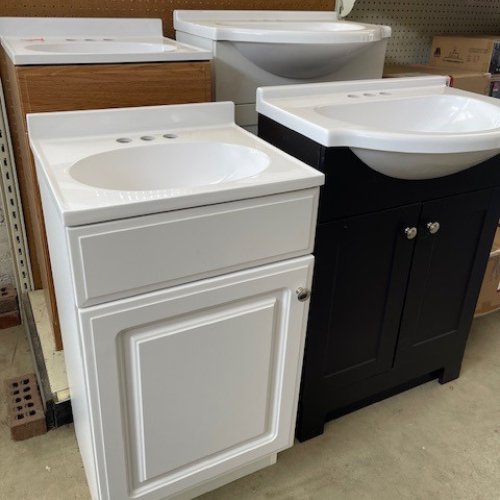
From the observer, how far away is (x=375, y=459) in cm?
136

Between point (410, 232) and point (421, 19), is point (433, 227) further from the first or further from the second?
point (421, 19)

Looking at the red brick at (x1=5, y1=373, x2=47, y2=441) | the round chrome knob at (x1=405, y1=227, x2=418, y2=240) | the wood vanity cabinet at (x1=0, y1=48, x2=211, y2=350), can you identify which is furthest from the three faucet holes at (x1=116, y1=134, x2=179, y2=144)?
the red brick at (x1=5, y1=373, x2=47, y2=441)

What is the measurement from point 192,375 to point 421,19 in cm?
199

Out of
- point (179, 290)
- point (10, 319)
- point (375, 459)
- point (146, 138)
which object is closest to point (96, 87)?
point (146, 138)

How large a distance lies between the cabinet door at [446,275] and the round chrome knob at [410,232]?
24 millimetres

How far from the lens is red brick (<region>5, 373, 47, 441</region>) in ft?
4.47

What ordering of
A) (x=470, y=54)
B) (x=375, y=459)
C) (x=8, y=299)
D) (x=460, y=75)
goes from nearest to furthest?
(x=375, y=459), (x=8, y=299), (x=460, y=75), (x=470, y=54)

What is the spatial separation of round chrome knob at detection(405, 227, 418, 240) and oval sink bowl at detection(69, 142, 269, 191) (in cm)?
41

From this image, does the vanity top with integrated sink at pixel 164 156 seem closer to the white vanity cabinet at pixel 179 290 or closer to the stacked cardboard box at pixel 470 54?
the white vanity cabinet at pixel 179 290

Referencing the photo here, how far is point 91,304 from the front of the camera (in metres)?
0.83

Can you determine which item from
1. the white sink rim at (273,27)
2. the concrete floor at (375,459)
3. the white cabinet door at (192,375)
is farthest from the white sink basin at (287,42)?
the concrete floor at (375,459)

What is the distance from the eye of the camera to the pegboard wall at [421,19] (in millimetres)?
2125

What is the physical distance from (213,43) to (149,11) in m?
0.35

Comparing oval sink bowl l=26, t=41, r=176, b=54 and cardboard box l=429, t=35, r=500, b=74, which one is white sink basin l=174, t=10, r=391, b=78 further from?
cardboard box l=429, t=35, r=500, b=74
